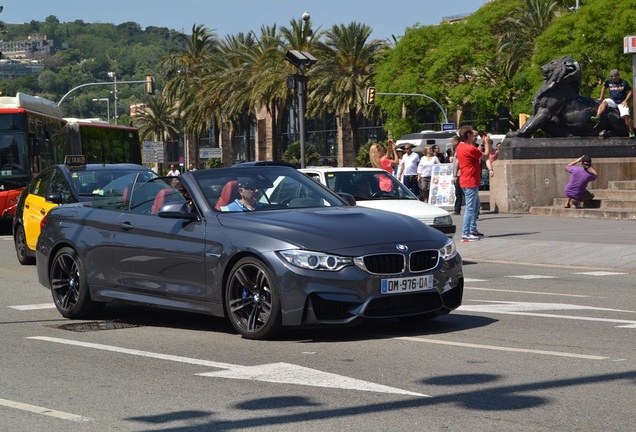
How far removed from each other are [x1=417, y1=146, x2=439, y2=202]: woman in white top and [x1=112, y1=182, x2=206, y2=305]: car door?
1985 cm

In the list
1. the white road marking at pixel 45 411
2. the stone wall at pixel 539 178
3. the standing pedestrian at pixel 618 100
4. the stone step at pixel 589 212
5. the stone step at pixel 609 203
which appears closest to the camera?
the white road marking at pixel 45 411

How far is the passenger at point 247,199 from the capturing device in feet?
33.2

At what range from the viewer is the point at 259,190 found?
1038cm

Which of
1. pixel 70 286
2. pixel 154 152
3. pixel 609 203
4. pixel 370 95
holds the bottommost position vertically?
pixel 609 203

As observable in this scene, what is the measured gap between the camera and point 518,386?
717 centimetres

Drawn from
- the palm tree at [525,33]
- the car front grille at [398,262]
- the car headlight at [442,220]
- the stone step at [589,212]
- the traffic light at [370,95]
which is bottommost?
the stone step at [589,212]

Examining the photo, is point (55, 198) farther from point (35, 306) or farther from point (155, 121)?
point (155, 121)

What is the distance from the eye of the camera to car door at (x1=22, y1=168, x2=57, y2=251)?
60.9 feet

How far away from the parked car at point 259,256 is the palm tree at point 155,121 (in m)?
97.6

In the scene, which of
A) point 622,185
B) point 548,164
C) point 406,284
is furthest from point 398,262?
point 548,164

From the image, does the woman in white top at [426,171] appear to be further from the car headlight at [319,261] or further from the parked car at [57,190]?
the car headlight at [319,261]

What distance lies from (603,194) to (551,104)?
276 centimetres

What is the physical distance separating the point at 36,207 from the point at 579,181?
12865 millimetres

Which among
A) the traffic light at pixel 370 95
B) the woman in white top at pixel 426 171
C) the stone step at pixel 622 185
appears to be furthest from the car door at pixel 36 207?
the traffic light at pixel 370 95
